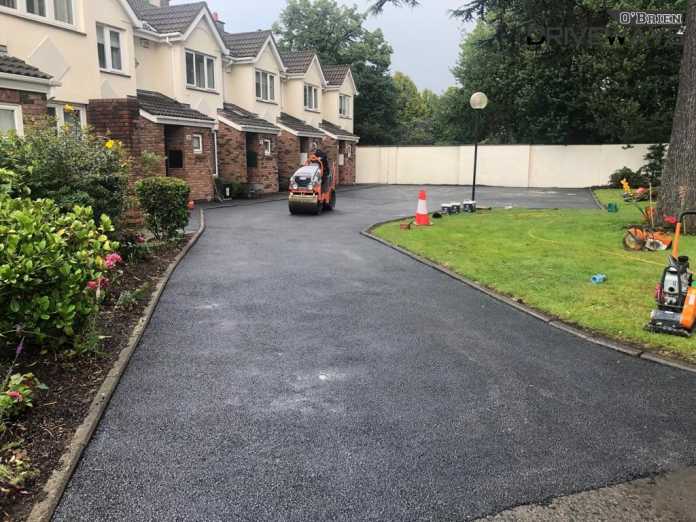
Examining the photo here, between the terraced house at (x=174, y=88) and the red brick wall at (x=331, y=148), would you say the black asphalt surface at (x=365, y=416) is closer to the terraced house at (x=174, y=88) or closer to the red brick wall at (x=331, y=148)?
the terraced house at (x=174, y=88)

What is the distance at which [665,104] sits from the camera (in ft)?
99.5

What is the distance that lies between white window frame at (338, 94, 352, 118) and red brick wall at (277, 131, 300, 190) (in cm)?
918

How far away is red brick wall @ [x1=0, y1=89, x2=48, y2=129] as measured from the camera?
1179 cm

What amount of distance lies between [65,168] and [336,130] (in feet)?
96.0

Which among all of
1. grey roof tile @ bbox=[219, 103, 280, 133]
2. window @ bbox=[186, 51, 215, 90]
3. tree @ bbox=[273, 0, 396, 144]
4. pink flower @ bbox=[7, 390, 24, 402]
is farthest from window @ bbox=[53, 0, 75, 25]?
tree @ bbox=[273, 0, 396, 144]

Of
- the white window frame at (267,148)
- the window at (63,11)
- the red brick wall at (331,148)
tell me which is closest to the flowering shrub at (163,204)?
the window at (63,11)

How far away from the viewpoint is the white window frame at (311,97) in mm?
34406

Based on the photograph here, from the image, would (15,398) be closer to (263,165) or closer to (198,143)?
(198,143)

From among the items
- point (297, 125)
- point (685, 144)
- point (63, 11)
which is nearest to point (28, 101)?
point (63, 11)

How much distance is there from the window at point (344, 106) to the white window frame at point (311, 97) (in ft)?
11.1

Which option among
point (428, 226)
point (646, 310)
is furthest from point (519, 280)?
point (428, 226)

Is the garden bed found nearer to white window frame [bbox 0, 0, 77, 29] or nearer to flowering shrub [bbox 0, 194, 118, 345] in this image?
flowering shrub [bbox 0, 194, 118, 345]

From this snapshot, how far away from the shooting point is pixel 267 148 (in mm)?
27484

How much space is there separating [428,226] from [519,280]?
683 cm
